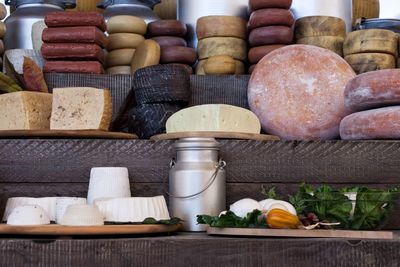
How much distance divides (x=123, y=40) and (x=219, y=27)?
0.28 metres

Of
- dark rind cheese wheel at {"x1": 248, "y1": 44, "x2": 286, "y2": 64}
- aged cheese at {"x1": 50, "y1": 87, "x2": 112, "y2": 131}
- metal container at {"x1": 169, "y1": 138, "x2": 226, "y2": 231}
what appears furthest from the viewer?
dark rind cheese wheel at {"x1": 248, "y1": 44, "x2": 286, "y2": 64}

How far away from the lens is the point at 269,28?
Result: 6.77 feet

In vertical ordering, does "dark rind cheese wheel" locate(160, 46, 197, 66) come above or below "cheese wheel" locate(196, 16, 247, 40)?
below

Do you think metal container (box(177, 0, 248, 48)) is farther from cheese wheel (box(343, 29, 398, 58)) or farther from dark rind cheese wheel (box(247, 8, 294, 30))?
cheese wheel (box(343, 29, 398, 58))

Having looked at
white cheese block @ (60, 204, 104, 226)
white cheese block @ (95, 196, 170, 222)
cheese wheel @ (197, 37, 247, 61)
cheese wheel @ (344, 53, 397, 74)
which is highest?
cheese wheel @ (197, 37, 247, 61)

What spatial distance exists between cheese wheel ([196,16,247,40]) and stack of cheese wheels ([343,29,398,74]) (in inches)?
12.8

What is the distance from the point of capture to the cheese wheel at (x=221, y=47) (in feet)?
6.86

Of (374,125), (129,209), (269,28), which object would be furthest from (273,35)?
(129,209)

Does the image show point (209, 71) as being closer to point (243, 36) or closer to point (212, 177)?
point (243, 36)

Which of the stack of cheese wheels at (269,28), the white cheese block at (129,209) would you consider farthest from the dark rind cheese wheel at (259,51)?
the white cheese block at (129,209)

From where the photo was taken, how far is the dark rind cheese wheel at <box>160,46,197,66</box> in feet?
6.74

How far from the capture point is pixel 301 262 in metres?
1.12

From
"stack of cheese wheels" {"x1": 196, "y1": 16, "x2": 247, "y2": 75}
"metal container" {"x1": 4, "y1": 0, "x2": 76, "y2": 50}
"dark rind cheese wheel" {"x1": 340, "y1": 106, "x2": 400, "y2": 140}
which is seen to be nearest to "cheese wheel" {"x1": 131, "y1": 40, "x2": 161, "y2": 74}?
"stack of cheese wheels" {"x1": 196, "y1": 16, "x2": 247, "y2": 75}

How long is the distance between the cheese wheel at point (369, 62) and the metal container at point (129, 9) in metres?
0.64
